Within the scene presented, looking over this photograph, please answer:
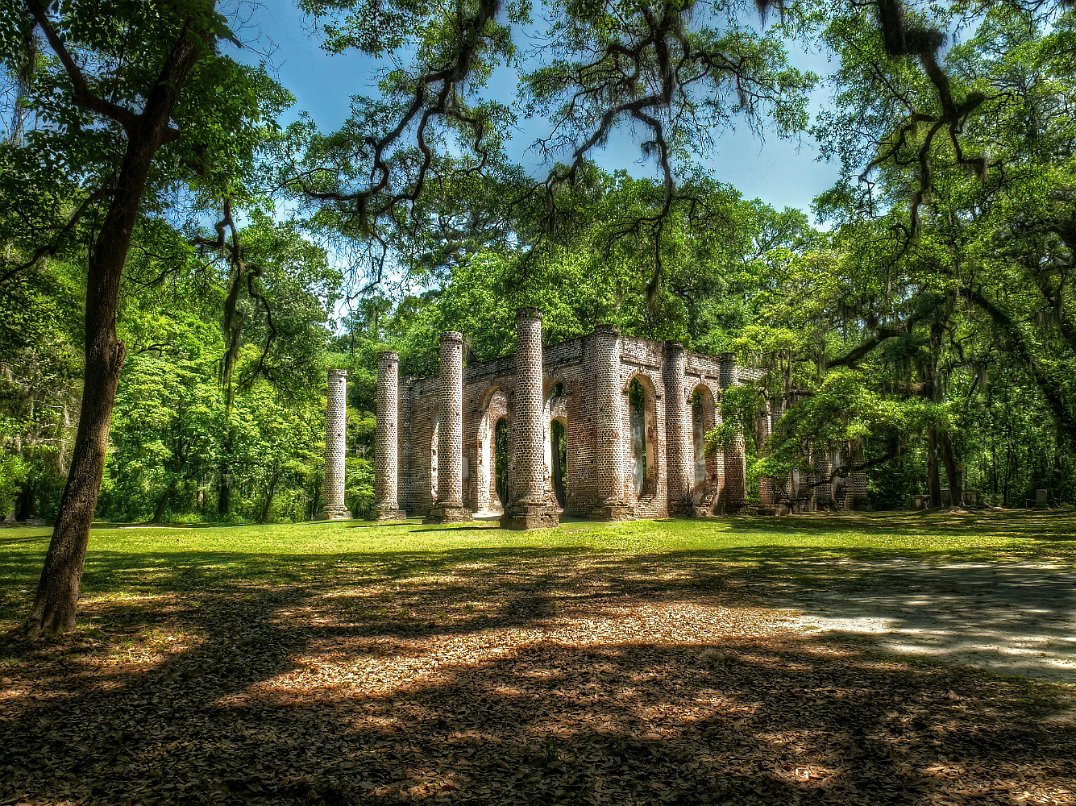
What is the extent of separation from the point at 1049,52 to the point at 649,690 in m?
15.3

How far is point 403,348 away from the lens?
114 ft

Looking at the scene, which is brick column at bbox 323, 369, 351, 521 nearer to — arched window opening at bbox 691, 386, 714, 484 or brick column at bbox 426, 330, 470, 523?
brick column at bbox 426, 330, 470, 523

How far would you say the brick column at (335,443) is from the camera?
27922mm

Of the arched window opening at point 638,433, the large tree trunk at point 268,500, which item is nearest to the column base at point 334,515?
the large tree trunk at point 268,500

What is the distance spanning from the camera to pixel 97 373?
4914 mm

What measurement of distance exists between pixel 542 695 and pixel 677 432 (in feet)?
71.5

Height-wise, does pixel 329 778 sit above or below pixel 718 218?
below

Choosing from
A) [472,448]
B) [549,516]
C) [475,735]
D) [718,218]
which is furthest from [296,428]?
[475,735]

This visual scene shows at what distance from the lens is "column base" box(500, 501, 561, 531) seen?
1884cm

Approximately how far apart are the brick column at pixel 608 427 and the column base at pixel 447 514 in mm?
4622

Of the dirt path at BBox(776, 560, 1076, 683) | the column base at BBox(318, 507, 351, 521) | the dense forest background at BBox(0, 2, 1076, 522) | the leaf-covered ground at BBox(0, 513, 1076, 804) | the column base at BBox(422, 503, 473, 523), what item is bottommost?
the column base at BBox(318, 507, 351, 521)

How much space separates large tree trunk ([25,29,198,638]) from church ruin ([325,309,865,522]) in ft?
47.6

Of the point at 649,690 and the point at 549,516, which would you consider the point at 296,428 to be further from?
the point at 649,690

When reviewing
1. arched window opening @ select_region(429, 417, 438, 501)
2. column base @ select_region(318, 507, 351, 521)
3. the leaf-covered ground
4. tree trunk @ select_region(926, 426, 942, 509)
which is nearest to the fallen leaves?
the leaf-covered ground
